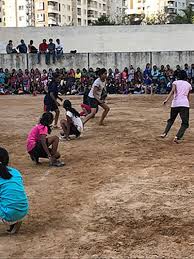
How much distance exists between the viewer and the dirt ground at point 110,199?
16.3 feet

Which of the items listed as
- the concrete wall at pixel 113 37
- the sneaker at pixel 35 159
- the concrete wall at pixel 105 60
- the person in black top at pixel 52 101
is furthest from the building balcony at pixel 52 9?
the sneaker at pixel 35 159

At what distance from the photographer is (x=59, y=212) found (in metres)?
6.07

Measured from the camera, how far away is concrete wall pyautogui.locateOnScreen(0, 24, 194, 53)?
94.9 ft

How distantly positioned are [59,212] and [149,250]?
5.13ft

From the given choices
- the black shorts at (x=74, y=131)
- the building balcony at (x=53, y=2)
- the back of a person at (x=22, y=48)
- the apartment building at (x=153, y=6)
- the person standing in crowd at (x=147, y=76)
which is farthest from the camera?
the apartment building at (x=153, y=6)

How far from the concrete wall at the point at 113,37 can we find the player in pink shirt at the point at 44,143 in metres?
21.2

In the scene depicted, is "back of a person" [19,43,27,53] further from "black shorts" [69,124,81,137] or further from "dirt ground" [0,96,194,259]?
"black shorts" [69,124,81,137]

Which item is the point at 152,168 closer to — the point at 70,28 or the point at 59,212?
the point at 59,212

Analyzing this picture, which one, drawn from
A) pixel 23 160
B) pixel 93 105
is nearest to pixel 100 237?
pixel 23 160

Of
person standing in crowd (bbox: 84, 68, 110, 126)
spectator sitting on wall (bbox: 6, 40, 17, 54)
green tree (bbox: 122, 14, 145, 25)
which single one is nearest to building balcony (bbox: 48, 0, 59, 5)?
green tree (bbox: 122, 14, 145, 25)

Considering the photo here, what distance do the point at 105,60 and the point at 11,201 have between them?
74.7 feet

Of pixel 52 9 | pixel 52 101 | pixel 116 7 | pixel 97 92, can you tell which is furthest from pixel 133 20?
pixel 52 101

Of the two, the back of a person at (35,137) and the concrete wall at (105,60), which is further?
the concrete wall at (105,60)

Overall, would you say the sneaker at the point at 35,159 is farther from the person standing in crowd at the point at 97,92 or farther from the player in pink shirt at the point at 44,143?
the person standing in crowd at the point at 97,92
